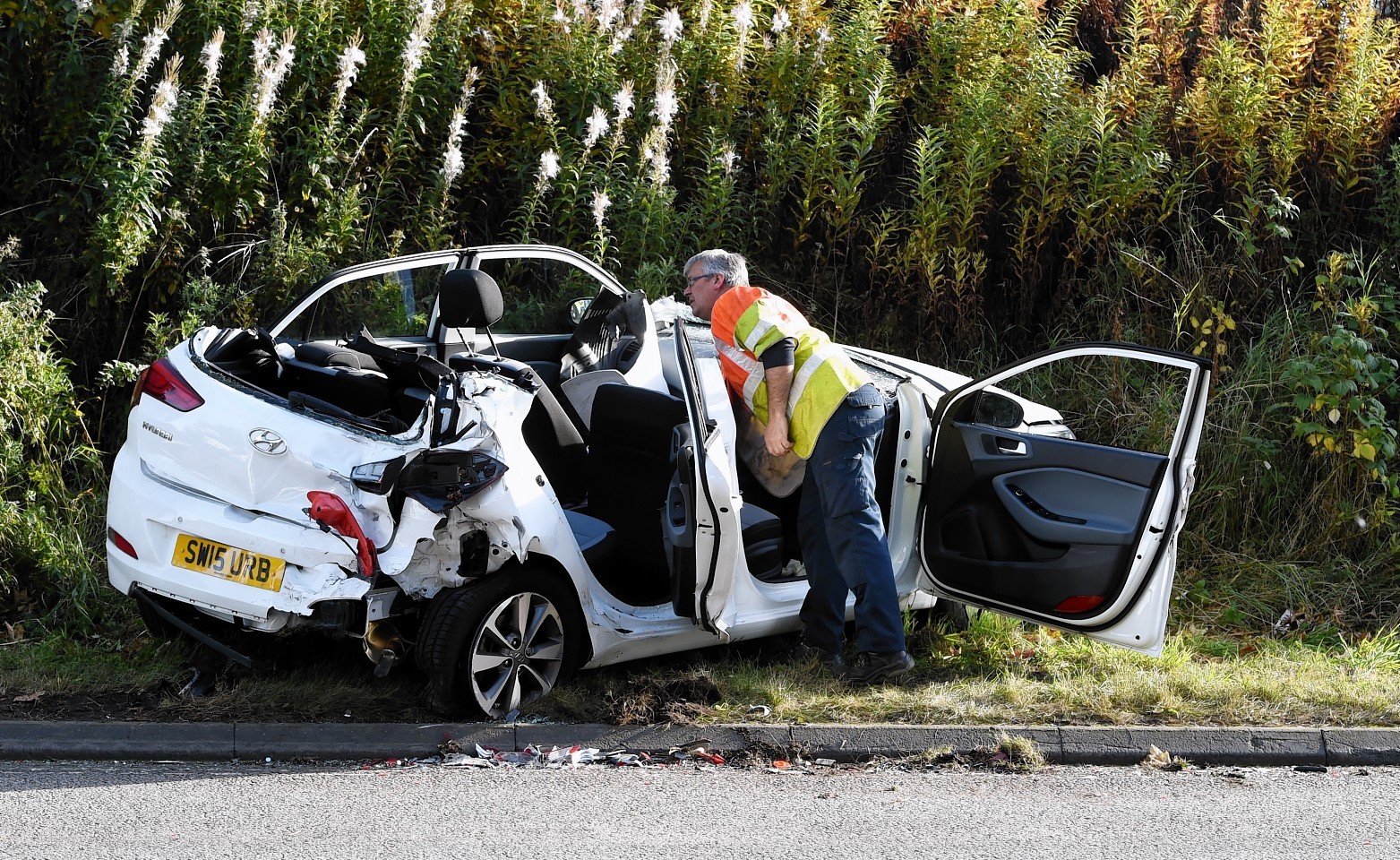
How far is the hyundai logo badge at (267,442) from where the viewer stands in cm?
480

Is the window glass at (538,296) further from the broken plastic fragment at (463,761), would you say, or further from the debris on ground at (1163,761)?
the debris on ground at (1163,761)

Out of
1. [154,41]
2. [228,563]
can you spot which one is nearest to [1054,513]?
[228,563]

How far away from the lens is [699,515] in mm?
5121

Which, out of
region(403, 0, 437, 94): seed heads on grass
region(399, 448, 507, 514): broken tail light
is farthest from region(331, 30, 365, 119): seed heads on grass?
region(399, 448, 507, 514): broken tail light

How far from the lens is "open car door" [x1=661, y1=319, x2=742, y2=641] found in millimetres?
5105

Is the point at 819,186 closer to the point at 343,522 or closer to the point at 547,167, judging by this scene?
the point at 547,167

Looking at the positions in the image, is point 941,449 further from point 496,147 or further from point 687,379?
point 496,147

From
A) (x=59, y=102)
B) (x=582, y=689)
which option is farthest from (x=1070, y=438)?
(x=59, y=102)

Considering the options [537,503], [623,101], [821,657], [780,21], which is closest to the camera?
[537,503]

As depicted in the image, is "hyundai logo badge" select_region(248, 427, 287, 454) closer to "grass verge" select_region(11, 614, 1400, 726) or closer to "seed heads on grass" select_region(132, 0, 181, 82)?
"grass verge" select_region(11, 614, 1400, 726)

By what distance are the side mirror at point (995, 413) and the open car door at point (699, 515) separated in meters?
1.37

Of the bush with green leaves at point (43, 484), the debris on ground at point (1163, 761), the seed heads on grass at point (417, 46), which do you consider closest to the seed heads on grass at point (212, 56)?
the seed heads on grass at point (417, 46)

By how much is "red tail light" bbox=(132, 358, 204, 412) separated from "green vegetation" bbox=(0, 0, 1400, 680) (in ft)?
5.90

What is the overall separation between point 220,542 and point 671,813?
1.86 metres
